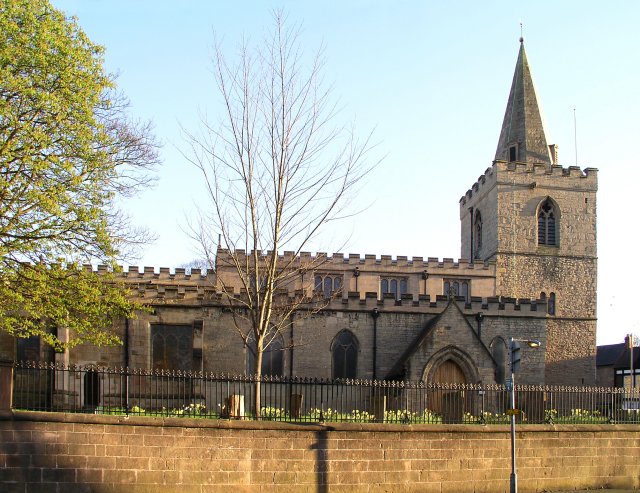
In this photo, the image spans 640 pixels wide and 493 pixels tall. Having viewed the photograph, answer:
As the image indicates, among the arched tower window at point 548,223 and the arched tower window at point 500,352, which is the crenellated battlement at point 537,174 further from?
the arched tower window at point 500,352

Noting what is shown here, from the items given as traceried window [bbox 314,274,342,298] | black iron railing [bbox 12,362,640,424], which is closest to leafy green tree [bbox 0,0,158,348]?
black iron railing [bbox 12,362,640,424]

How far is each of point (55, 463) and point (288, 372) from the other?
684 inches

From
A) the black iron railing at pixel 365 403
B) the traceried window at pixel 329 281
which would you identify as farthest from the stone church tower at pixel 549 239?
the black iron railing at pixel 365 403

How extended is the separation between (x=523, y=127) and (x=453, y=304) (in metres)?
21.0

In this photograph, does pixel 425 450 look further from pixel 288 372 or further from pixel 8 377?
pixel 288 372

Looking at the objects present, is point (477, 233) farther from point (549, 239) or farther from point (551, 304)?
point (551, 304)

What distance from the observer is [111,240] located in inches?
827

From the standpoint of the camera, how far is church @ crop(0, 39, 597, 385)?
31172mm

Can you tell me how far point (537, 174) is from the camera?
4712 cm

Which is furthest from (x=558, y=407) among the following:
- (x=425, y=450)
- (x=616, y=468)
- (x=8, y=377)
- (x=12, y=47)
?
(x=12, y=47)

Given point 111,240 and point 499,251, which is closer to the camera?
point 111,240

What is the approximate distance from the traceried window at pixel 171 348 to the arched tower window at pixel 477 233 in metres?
23.8

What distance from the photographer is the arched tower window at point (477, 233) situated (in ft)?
Answer: 165

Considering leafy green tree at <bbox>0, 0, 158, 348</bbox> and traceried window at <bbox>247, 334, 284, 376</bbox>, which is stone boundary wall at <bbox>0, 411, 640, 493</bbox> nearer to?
leafy green tree at <bbox>0, 0, 158, 348</bbox>
